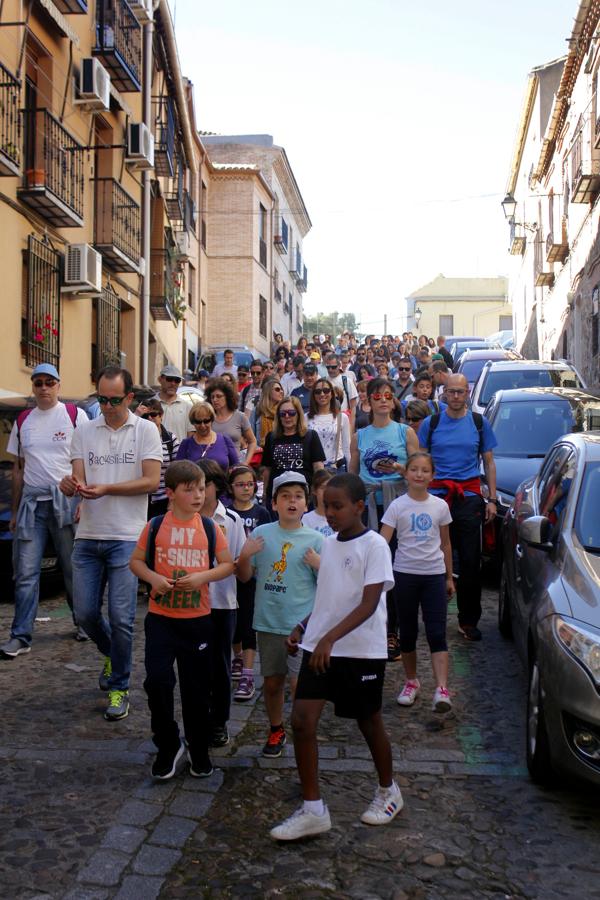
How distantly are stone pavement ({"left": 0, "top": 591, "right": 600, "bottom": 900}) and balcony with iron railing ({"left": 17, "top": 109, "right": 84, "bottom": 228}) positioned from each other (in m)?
11.1

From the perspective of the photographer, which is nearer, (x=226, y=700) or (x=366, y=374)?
(x=226, y=700)

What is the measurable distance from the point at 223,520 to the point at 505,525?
270cm

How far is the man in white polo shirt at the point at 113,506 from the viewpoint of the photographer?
20.0ft

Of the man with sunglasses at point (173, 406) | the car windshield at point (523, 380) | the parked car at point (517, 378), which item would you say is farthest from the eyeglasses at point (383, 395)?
the car windshield at point (523, 380)

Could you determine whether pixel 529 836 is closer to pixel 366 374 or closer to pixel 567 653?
pixel 567 653

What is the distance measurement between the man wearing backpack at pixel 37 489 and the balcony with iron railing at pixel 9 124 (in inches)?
297

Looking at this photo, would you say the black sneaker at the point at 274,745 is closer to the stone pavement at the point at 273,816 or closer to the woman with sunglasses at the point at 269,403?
the stone pavement at the point at 273,816

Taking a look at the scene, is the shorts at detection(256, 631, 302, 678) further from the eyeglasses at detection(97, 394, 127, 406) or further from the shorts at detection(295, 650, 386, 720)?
the eyeglasses at detection(97, 394, 127, 406)

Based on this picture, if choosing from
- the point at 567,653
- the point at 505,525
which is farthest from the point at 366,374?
the point at 567,653

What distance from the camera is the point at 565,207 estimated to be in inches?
1145

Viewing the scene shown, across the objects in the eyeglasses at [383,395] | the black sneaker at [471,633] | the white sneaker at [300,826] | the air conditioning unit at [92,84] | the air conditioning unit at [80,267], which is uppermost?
the air conditioning unit at [92,84]

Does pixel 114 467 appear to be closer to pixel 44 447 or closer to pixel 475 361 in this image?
pixel 44 447

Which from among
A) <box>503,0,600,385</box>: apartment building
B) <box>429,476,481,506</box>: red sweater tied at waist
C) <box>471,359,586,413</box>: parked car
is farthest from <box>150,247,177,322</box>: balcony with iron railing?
<box>429,476,481,506</box>: red sweater tied at waist

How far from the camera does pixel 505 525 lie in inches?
312
